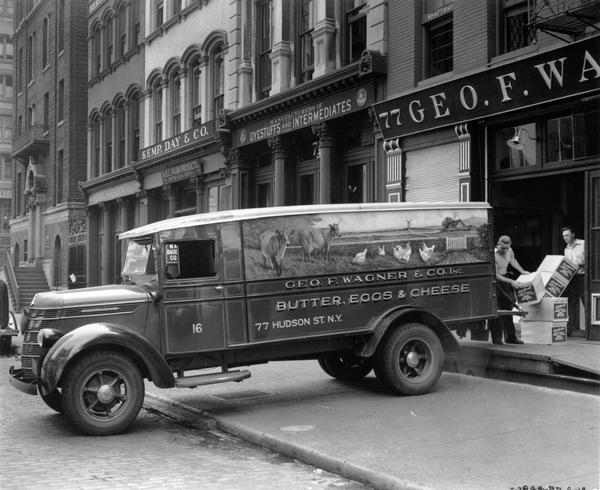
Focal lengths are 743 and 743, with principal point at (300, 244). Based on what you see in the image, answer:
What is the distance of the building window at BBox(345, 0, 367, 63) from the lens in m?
17.2

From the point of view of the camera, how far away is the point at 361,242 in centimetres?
952

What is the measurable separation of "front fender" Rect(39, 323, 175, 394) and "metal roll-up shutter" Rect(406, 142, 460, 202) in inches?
306

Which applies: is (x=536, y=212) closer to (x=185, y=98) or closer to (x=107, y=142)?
(x=185, y=98)

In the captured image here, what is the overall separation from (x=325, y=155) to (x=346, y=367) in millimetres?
8083

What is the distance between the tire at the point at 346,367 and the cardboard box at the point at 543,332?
246cm

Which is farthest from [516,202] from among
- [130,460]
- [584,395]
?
[130,460]

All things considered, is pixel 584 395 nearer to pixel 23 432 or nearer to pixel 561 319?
pixel 561 319

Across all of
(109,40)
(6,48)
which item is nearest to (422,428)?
(109,40)

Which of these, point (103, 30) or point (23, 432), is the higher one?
point (103, 30)

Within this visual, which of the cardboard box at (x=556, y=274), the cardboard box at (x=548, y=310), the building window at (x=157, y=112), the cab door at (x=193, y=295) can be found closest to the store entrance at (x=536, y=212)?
the cardboard box at (x=556, y=274)

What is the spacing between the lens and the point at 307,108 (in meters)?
18.4

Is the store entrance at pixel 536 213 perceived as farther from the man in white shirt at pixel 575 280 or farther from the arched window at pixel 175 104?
the arched window at pixel 175 104

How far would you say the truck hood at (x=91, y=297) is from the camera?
8336mm

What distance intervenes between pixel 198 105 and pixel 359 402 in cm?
1749
